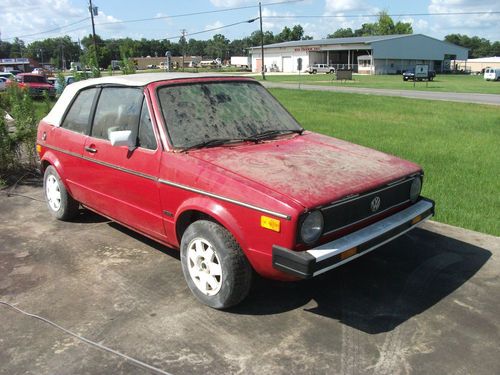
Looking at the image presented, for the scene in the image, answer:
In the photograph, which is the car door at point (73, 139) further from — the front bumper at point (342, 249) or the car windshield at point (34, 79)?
the car windshield at point (34, 79)

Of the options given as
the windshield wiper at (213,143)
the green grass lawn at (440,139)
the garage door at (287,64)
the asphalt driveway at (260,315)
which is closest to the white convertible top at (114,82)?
the windshield wiper at (213,143)

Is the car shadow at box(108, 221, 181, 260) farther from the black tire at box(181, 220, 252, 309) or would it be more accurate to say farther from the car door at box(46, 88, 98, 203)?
the black tire at box(181, 220, 252, 309)

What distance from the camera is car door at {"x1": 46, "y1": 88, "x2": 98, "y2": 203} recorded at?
16.2 feet

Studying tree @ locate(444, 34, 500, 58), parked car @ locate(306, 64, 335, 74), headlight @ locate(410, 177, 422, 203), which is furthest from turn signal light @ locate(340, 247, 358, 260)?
tree @ locate(444, 34, 500, 58)

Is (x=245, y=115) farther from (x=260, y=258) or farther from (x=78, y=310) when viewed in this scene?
(x=78, y=310)

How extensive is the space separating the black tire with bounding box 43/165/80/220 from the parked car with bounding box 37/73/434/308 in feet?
1.01

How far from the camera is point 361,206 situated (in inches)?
139

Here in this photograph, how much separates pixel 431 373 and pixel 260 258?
49.9 inches

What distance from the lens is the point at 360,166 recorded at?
3861 millimetres

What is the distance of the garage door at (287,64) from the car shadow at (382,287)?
8326 centimetres

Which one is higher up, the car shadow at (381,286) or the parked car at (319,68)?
the parked car at (319,68)

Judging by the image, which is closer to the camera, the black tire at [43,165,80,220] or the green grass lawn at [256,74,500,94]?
the black tire at [43,165,80,220]

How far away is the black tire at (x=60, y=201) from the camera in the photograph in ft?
18.0

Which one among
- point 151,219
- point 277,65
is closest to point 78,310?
point 151,219
